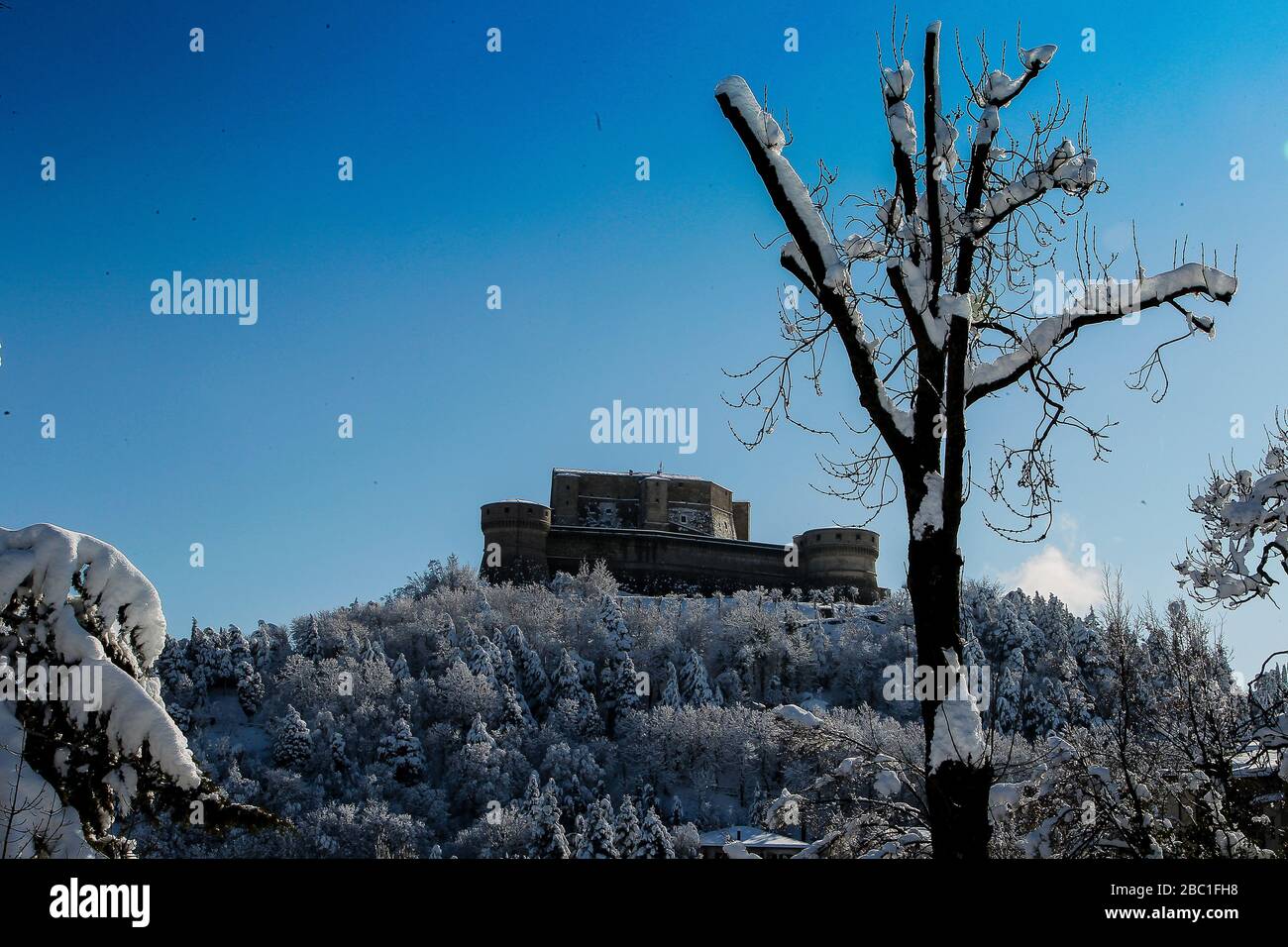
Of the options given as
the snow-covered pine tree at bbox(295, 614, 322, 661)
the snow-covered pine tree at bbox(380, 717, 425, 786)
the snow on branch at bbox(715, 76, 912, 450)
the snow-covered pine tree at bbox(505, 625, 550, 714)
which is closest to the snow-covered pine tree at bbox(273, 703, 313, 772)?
the snow-covered pine tree at bbox(380, 717, 425, 786)

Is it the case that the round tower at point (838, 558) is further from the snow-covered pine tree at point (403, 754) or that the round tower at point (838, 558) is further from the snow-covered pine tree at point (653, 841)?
the snow-covered pine tree at point (653, 841)

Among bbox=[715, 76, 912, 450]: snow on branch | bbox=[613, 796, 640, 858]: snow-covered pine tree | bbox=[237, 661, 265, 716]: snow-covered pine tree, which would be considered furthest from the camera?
bbox=[237, 661, 265, 716]: snow-covered pine tree

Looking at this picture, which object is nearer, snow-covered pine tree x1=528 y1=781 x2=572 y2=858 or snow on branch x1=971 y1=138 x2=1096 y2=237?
snow on branch x1=971 y1=138 x2=1096 y2=237

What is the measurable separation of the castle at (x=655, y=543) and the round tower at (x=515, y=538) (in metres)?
0.06

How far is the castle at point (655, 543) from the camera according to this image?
71.4 metres

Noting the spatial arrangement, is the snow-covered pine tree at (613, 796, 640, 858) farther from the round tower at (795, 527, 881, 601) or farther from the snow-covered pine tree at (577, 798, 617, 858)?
the round tower at (795, 527, 881, 601)

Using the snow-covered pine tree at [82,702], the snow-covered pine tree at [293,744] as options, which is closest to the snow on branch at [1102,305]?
the snow-covered pine tree at [82,702]

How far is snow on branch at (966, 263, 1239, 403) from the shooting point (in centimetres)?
380

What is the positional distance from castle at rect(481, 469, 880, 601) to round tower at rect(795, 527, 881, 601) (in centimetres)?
7

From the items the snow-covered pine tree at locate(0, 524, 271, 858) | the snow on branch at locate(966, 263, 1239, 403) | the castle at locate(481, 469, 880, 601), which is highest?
the castle at locate(481, 469, 880, 601)

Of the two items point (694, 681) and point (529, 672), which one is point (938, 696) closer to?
point (694, 681)

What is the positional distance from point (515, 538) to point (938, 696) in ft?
225

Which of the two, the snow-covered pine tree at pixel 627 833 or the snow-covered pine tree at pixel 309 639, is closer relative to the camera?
the snow-covered pine tree at pixel 627 833

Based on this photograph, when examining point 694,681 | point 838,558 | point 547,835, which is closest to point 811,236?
point 547,835
